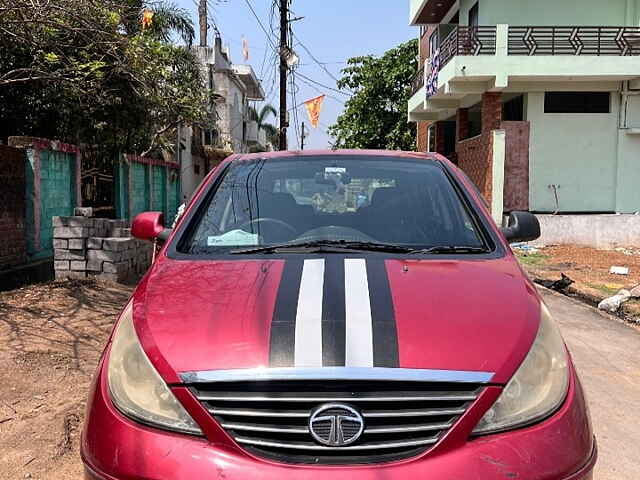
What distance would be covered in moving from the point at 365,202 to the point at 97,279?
487 centimetres

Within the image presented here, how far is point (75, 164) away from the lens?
357 inches

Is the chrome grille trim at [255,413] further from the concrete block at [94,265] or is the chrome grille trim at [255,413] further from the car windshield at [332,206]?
the concrete block at [94,265]

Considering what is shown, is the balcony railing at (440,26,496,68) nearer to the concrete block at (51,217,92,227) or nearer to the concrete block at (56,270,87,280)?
the concrete block at (51,217,92,227)

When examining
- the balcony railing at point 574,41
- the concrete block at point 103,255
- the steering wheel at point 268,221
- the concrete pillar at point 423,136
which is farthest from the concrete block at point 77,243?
the concrete pillar at point 423,136

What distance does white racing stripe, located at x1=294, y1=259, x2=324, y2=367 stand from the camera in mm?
1741

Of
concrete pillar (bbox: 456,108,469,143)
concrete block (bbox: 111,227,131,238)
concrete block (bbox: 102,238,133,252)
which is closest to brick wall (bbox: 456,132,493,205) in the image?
concrete pillar (bbox: 456,108,469,143)

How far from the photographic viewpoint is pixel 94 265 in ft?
23.0

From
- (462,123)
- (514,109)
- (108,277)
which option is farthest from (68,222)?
(462,123)

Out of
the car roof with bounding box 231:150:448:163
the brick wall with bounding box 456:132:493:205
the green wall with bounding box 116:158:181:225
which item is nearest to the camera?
the car roof with bounding box 231:150:448:163

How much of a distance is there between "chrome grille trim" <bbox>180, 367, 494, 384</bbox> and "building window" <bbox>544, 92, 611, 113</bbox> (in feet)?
50.0

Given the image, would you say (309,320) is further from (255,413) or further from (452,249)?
(452,249)

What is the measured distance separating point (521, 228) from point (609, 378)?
2206 mm

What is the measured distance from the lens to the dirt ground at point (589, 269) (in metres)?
8.42

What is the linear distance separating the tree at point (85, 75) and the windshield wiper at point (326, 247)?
443 centimetres
